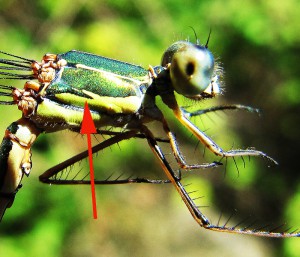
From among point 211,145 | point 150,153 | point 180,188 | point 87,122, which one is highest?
point 150,153

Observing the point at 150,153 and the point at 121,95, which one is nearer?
the point at 121,95

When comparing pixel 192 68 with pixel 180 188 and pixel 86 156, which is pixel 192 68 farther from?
Result: pixel 86 156

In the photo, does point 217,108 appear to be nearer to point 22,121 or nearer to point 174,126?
point 22,121

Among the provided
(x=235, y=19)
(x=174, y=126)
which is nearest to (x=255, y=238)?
(x=174, y=126)

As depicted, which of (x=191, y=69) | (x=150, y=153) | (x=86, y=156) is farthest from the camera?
(x=150, y=153)

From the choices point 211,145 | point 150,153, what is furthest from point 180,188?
point 150,153

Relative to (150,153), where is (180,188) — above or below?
below

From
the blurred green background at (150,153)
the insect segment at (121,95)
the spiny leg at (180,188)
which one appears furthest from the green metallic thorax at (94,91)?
the blurred green background at (150,153)
